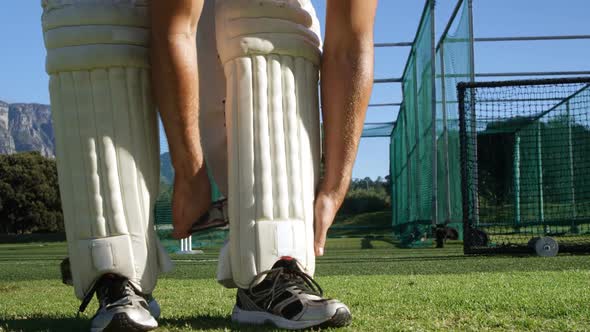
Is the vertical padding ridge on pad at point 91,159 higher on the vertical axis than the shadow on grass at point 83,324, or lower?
higher

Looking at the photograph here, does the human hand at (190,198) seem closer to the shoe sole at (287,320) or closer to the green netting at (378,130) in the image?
the shoe sole at (287,320)

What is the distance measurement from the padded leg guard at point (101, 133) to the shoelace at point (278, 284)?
26cm

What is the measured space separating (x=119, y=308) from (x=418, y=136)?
1042cm

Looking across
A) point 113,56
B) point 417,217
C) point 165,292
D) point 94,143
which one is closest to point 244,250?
point 94,143

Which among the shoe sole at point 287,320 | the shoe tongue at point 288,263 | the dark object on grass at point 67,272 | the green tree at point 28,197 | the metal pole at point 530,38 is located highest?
the metal pole at point 530,38

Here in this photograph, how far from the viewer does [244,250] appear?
1.61 meters

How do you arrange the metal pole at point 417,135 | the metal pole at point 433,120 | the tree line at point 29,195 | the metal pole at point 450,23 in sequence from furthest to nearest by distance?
the tree line at point 29,195 → the metal pole at point 417,135 → the metal pole at point 433,120 → the metal pole at point 450,23

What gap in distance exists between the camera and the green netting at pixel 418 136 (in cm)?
1032

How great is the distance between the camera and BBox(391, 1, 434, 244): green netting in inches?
406

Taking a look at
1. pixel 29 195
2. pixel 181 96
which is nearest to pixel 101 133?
pixel 181 96

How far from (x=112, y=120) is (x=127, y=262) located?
0.32 metres

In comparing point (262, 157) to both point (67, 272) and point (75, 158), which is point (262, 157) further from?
point (67, 272)

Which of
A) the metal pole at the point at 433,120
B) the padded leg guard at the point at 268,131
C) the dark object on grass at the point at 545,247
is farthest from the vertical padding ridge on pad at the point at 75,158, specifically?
the metal pole at the point at 433,120

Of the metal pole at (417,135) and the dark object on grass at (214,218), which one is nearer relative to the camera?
the dark object on grass at (214,218)
